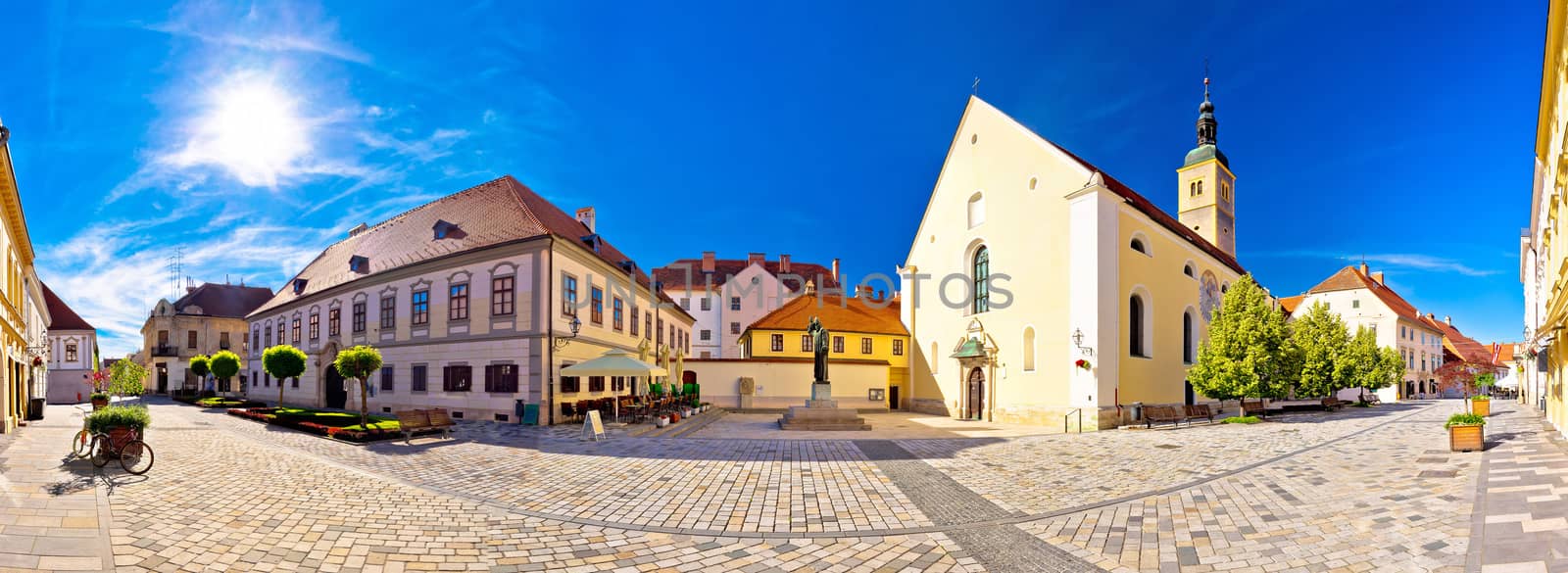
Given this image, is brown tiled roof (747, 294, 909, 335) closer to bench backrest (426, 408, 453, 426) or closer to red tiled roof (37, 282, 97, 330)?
bench backrest (426, 408, 453, 426)

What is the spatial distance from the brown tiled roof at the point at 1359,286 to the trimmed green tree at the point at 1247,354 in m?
40.9

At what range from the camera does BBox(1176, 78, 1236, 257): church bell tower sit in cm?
4928

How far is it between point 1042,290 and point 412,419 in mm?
21769

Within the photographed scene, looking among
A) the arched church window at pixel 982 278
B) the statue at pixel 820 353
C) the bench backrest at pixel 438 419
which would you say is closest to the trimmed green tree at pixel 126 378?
the bench backrest at pixel 438 419

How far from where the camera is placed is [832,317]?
126 ft

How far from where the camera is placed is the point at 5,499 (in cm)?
834

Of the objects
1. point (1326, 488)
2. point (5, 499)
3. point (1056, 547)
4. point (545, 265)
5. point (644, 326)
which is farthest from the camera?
point (644, 326)

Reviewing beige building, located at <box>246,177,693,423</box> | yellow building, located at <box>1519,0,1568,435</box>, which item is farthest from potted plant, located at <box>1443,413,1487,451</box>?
beige building, located at <box>246,177,693,423</box>

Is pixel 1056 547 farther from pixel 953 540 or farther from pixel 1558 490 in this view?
pixel 1558 490

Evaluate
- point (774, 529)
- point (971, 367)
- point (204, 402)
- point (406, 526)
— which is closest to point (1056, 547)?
point (774, 529)

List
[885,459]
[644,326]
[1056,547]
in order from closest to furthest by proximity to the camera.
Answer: [1056,547], [885,459], [644,326]

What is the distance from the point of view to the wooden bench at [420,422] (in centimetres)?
1582

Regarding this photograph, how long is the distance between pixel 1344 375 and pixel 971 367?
21662mm

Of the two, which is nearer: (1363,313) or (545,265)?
(545,265)
